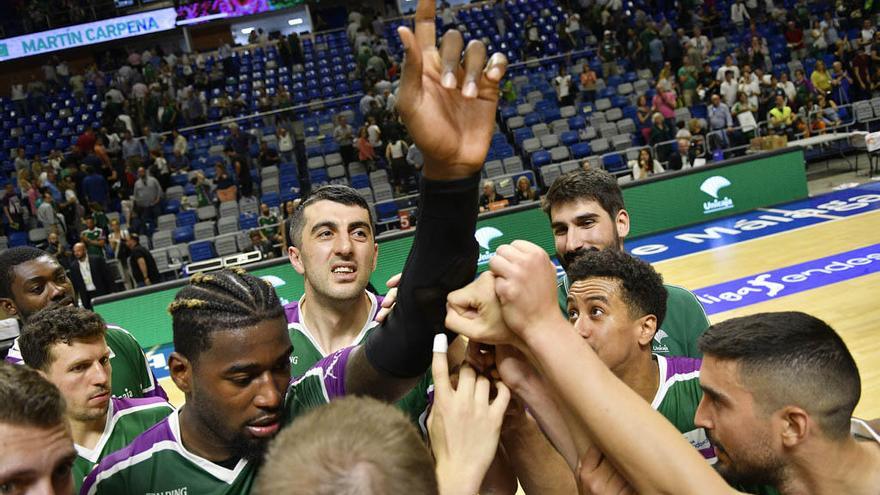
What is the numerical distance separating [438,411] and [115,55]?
24299mm

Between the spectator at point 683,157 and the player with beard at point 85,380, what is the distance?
11.8 metres

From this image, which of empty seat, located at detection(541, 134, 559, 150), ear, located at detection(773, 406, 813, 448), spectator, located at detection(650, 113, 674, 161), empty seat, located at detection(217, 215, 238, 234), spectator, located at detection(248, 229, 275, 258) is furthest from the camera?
empty seat, located at detection(541, 134, 559, 150)

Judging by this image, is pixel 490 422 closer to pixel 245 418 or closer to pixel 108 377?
pixel 245 418

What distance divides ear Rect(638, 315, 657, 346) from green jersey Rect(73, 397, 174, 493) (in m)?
1.90

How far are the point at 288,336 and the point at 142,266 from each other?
1099 centimetres

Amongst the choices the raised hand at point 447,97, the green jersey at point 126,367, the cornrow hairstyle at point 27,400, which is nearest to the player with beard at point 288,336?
the raised hand at point 447,97

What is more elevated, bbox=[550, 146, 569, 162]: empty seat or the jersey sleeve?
the jersey sleeve

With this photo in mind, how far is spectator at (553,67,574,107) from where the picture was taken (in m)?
17.0

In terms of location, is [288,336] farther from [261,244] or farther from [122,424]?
[261,244]

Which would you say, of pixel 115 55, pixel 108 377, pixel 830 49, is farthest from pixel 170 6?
pixel 108 377

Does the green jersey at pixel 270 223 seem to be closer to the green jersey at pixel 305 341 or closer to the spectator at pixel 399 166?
the spectator at pixel 399 166

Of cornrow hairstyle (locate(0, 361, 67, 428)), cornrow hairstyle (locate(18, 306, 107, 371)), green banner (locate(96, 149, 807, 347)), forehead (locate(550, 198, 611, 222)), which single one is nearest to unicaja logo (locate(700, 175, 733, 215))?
green banner (locate(96, 149, 807, 347))

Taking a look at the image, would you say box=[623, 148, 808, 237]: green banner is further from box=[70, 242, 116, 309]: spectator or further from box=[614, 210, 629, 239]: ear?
box=[614, 210, 629, 239]: ear

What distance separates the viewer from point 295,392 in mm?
2264
